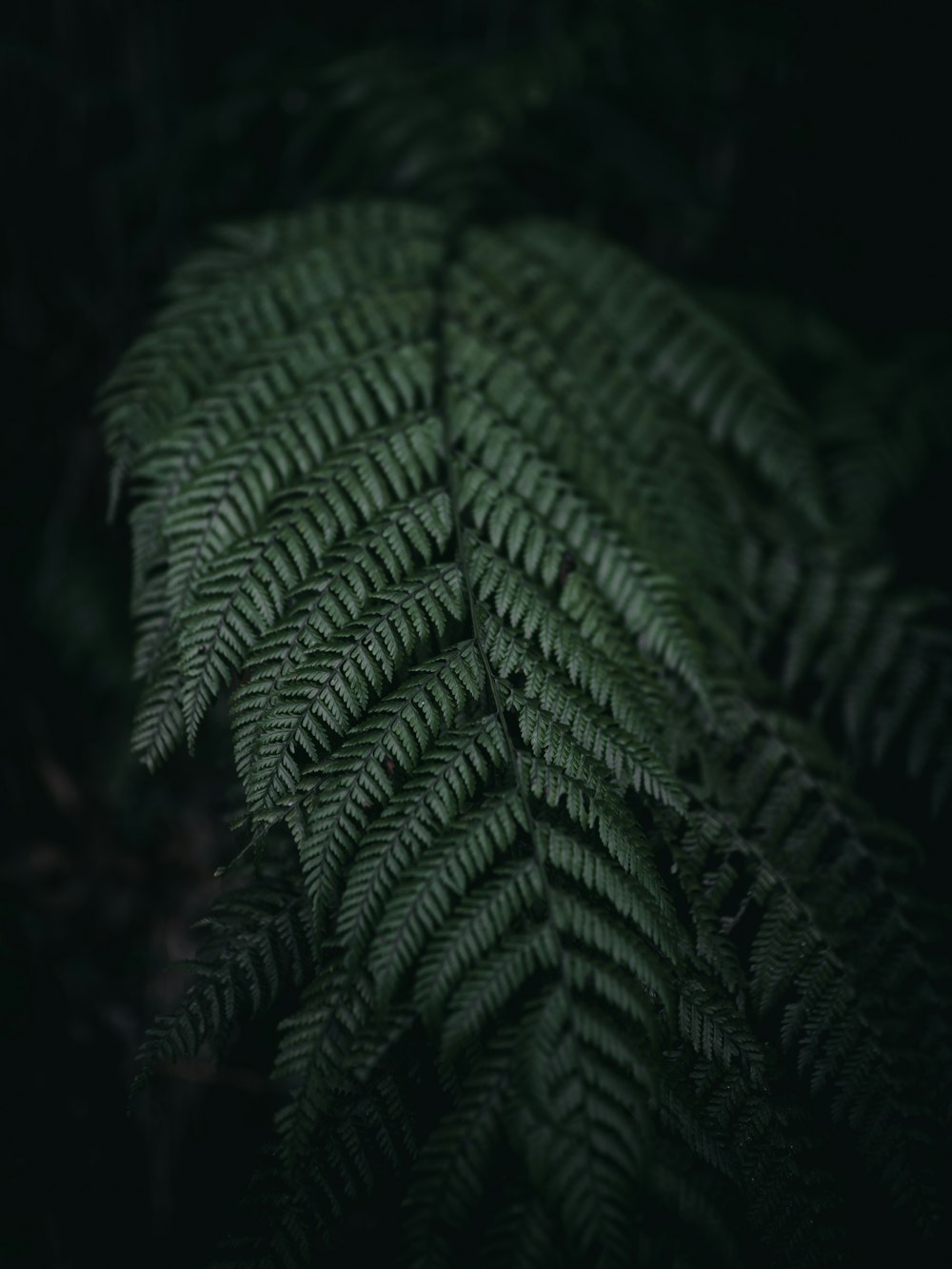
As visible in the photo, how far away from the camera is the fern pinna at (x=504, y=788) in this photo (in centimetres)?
116

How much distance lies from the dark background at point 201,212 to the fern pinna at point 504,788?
2.75 ft

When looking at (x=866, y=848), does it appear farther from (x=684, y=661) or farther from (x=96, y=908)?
(x=96, y=908)

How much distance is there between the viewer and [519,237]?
2256mm

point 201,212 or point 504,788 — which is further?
point 201,212

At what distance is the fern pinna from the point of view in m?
1.16

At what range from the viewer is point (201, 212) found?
278 centimetres

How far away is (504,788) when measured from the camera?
132cm

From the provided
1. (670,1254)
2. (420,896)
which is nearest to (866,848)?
(670,1254)

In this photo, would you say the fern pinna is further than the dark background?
No

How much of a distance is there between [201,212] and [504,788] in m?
2.45

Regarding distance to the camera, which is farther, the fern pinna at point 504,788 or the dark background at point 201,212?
the dark background at point 201,212

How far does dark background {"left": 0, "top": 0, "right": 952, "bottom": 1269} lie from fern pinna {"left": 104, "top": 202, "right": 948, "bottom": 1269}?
84 cm

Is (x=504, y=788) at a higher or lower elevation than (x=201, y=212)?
lower

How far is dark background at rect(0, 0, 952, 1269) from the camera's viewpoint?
2521 millimetres
